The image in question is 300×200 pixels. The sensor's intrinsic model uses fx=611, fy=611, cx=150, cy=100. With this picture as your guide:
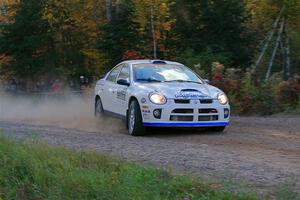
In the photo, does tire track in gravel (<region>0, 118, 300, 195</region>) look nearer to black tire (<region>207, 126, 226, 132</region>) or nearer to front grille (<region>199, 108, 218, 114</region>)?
black tire (<region>207, 126, 226, 132</region>)

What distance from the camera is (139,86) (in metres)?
11.8

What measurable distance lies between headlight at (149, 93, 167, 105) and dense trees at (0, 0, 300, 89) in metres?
9.85

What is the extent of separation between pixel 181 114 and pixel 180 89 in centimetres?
50

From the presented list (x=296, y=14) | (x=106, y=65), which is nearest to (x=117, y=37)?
(x=106, y=65)

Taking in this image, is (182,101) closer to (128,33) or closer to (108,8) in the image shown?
(128,33)

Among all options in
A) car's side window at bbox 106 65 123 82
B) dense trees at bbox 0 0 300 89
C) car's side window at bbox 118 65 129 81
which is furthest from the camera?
dense trees at bbox 0 0 300 89

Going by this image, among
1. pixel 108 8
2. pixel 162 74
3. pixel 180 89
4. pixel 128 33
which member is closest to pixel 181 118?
pixel 180 89

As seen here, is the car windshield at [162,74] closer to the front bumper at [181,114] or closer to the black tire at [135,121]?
the black tire at [135,121]

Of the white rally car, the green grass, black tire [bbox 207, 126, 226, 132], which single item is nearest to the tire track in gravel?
black tire [bbox 207, 126, 226, 132]

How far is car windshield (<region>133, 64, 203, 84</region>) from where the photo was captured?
12.2 m

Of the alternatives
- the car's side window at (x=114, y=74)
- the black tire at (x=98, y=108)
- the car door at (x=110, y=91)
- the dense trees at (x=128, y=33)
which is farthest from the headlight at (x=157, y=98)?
the dense trees at (x=128, y=33)

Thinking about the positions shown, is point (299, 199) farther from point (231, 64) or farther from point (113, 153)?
point (231, 64)

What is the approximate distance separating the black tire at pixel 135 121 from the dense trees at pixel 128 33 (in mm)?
9848

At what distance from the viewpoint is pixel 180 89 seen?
11.4 meters
